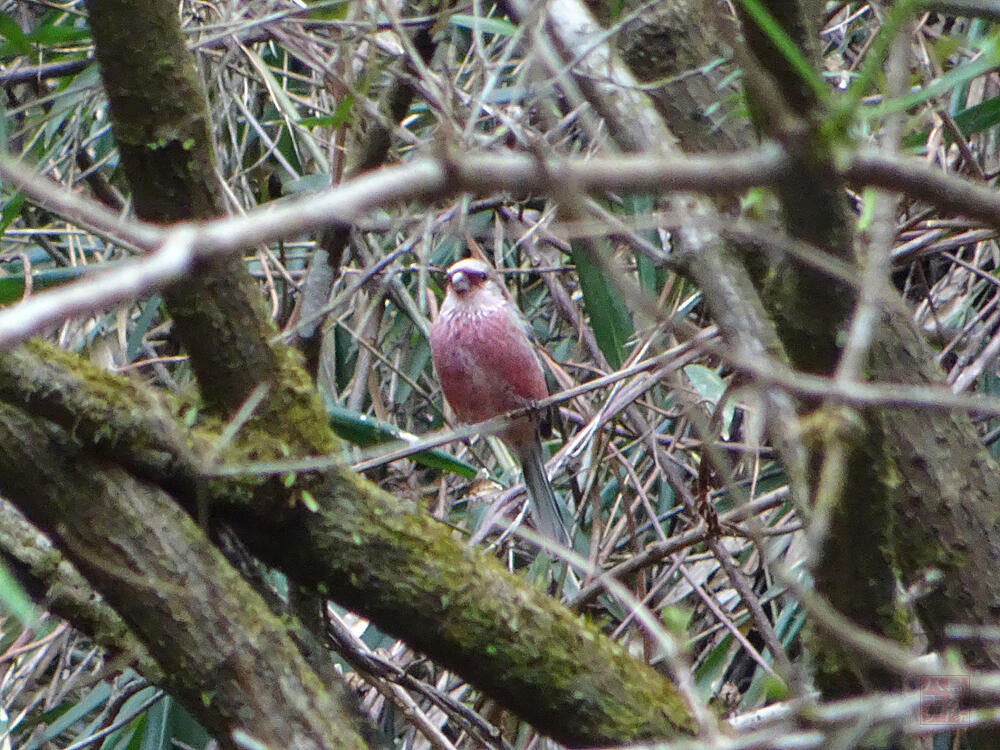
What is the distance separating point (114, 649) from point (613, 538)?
6.03ft

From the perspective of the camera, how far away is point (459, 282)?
4.95m

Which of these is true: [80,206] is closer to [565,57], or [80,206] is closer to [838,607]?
[565,57]

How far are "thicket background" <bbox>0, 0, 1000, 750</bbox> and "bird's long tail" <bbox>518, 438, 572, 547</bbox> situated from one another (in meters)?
0.08

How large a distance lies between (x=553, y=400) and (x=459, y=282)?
1.82m

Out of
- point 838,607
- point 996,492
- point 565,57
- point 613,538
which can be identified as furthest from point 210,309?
point 613,538

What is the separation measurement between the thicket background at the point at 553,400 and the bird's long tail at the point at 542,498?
8cm

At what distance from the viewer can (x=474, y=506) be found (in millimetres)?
4922

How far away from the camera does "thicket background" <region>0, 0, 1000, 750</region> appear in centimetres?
120

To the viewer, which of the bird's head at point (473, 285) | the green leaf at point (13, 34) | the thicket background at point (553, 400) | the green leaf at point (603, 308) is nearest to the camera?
the thicket background at point (553, 400)

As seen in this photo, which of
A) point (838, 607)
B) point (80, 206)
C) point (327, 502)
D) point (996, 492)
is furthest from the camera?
point (327, 502)

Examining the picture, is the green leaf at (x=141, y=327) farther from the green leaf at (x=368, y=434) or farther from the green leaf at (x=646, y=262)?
the green leaf at (x=646, y=262)

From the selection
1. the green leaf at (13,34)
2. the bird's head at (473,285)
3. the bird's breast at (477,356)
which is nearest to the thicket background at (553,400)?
the green leaf at (13,34)

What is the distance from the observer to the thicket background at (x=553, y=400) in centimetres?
120

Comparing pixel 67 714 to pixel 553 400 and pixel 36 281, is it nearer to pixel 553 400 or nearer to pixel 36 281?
pixel 36 281
